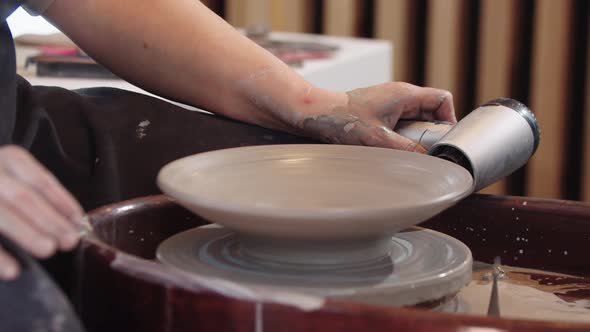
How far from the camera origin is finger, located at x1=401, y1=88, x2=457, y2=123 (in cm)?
97

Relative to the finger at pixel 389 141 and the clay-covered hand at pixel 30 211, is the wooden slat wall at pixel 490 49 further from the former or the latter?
the clay-covered hand at pixel 30 211

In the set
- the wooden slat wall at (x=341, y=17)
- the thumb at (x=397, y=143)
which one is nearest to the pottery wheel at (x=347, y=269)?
the thumb at (x=397, y=143)

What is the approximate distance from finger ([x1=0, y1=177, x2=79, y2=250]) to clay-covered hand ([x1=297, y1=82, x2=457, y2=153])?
45cm

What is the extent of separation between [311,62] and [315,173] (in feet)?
3.85

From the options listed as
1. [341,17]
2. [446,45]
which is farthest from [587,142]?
[341,17]

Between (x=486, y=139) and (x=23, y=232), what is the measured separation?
485 millimetres

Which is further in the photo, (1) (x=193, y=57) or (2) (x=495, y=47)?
(2) (x=495, y=47)

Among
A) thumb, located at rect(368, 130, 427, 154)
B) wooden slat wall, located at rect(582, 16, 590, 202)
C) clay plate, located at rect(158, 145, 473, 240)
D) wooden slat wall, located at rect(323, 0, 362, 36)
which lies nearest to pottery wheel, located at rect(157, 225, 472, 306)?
clay plate, located at rect(158, 145, 473, 240)

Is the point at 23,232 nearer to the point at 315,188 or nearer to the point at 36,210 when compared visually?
the point at 36,210

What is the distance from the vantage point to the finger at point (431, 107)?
0.97m

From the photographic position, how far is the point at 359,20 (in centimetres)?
276

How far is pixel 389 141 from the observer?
902 mm

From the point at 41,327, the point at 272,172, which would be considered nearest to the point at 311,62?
the point at 272,172

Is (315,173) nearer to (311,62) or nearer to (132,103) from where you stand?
(132,103)
